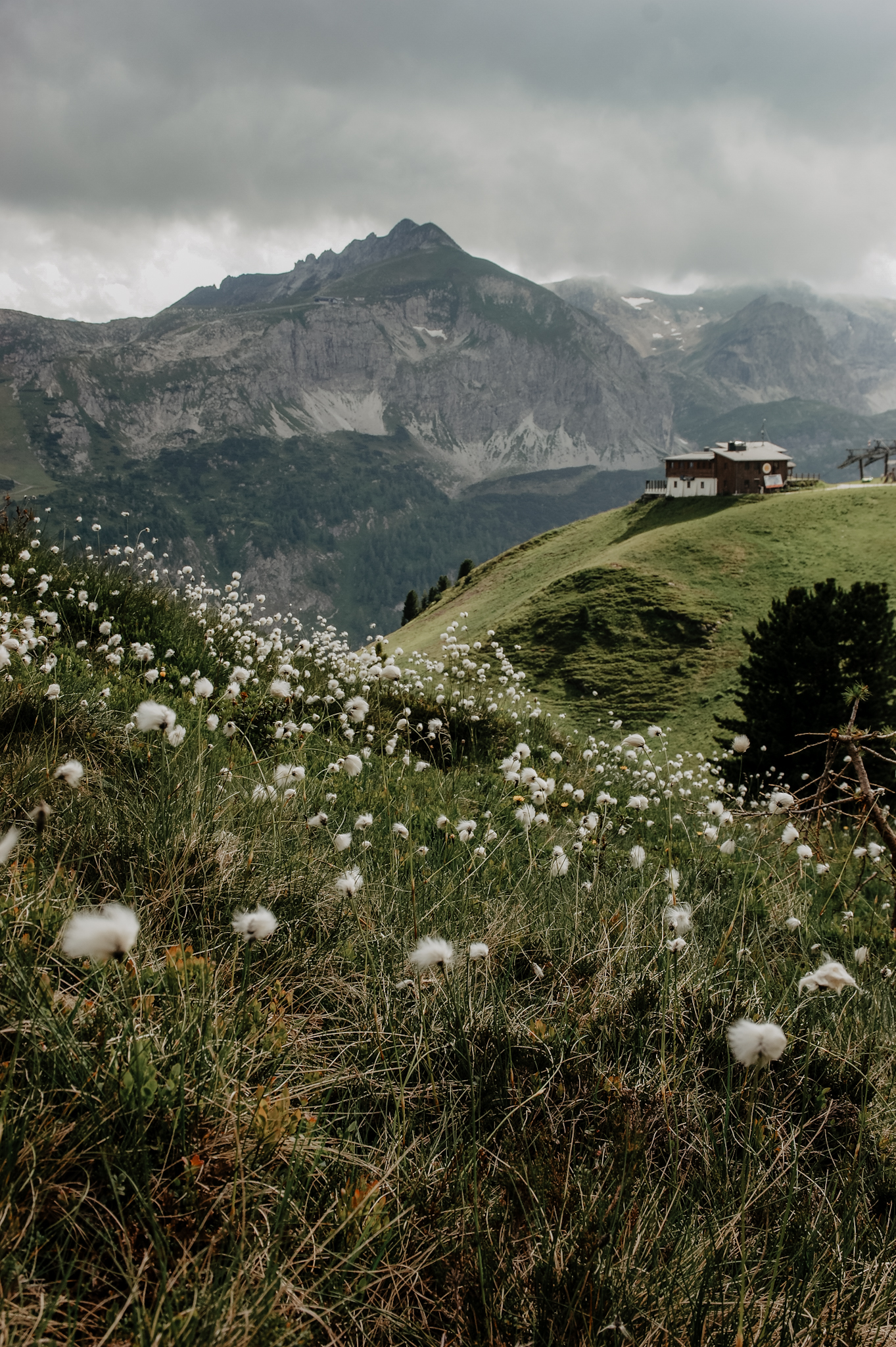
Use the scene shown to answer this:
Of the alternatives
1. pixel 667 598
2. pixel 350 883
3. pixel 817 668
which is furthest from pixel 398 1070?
pixel 667 598

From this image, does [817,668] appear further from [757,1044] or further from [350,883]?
[757,1044]

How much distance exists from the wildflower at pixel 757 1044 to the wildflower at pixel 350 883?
74.6 inches

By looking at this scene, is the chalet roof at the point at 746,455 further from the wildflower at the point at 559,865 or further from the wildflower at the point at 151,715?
the wildflower at the point at 151,715

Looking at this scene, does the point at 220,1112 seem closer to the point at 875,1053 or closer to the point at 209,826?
the point at 209,826

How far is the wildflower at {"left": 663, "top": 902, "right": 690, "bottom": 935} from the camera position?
3.68m

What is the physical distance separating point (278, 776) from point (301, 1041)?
7.22 ft

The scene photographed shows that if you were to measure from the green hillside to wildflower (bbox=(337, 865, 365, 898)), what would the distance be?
27.0 meters

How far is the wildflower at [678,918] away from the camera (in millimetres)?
3680

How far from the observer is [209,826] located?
3.92 meters

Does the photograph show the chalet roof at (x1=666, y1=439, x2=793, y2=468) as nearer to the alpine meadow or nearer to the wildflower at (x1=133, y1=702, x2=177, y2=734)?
the alpine meadow

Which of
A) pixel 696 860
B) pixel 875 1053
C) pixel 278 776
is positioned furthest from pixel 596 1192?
pixel 696 860

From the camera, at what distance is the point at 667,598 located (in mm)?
42000

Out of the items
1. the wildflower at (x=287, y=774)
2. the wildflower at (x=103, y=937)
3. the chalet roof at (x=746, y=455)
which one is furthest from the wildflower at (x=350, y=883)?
the chalet roof at (x=746, y=455)

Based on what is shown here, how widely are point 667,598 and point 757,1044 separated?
41.9 m
